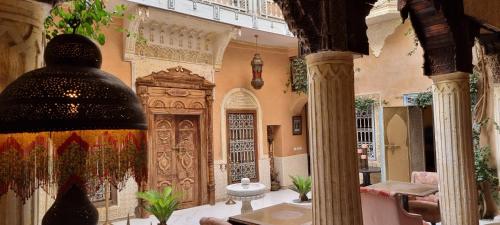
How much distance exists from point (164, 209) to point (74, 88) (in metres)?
4.77

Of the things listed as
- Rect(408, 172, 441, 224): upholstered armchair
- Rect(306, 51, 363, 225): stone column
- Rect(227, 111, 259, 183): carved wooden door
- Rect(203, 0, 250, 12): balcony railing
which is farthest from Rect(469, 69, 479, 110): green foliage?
Rect(306, 51, 363, 225): stone column

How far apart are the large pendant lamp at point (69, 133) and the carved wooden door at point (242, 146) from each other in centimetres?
702

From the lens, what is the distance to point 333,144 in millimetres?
2129

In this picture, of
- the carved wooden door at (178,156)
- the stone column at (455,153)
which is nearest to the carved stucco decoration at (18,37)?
the stone column at (455,153)

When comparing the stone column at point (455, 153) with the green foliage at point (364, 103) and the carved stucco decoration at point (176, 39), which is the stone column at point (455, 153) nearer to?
the green foliage at point (364, 103)

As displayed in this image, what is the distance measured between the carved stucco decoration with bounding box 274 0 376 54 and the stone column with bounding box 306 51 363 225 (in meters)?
0.07

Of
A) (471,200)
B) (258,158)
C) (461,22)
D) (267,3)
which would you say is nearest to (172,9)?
(267,3)

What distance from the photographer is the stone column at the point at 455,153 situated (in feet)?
10.5

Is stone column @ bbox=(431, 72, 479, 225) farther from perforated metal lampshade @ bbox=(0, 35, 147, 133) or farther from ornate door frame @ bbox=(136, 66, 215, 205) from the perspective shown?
ornate door frame @ bbox=(136, 66, 215, 205)

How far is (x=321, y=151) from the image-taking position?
2148 millimetres

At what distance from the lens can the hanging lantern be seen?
8.43 meters

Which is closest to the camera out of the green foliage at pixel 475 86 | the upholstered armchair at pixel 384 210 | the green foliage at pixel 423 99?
the upholstered armchair at pixel 384 210

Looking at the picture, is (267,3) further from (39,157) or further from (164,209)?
(39,157)

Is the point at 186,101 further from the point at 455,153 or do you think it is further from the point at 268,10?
the point at 455,153
